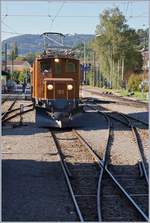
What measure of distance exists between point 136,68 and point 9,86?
28.8 meters

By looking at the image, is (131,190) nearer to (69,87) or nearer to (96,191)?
(96,191)

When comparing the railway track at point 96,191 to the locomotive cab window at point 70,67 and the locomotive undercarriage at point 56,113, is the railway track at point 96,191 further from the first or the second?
the locomotive cab window at point 70,67

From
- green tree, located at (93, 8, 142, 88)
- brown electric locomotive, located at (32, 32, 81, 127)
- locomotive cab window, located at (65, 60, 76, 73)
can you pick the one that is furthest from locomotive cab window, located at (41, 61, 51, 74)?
green tree, located at (93, 8, 142, 88)

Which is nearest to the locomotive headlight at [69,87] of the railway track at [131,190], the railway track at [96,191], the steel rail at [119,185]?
the steel rail at [119,185]

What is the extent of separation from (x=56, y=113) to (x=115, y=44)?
226ft

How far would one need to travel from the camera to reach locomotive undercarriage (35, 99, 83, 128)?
22.9 meters

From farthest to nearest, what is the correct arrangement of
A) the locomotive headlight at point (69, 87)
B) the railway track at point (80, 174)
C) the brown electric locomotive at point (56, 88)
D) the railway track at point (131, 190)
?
the locomotive headlight at point (69, 87), the brown electric locomotive at point (56, 88), the railway track at point (80, 174), the railway track at point (131, 190)

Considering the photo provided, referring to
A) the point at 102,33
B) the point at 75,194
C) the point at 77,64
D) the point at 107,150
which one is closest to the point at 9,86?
the point at 102,33

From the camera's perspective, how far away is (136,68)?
332 feet

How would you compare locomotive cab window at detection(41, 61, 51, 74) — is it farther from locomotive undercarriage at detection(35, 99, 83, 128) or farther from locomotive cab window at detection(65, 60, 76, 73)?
locomotive undercarriage at detection(35, 99, 83, 128)

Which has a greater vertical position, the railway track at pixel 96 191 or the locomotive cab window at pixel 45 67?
the locomotive cab window at pixel 45 67

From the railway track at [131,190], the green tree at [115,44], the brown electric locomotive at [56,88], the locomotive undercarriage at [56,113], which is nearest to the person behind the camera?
the railway track at [131,190]

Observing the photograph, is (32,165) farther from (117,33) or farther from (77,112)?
(117,33)

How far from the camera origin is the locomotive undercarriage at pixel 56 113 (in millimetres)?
22891
